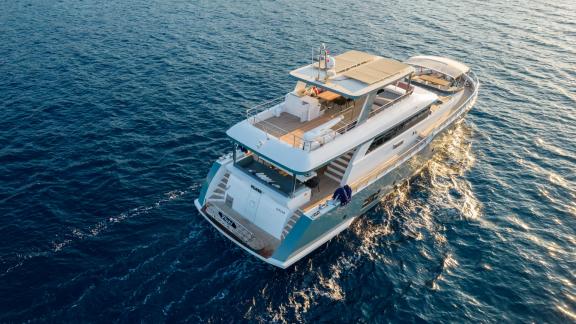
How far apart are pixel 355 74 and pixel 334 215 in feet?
30.1

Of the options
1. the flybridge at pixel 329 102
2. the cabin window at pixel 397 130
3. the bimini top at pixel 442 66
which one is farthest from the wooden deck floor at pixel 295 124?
the bimini top at pixel 442 66

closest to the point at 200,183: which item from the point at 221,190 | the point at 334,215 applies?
the point at 221,190

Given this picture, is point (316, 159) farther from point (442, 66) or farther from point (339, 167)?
point (442, 66)

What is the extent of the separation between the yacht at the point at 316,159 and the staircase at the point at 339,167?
0.07 metres

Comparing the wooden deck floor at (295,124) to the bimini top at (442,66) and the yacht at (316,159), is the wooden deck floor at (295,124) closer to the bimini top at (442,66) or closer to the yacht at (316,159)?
the yacht at (316,159)

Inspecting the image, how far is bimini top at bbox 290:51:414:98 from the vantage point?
84.2 ft

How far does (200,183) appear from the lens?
102ft

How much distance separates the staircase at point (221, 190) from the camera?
27312 millimetres

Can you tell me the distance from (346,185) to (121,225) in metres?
14.5

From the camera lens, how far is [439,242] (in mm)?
26906

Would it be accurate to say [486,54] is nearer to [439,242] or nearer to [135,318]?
[439,242]

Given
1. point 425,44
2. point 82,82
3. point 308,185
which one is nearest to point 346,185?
point 308,185

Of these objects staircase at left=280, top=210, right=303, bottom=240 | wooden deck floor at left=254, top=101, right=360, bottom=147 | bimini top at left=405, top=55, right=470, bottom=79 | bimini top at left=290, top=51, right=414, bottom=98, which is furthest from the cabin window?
staircase at left=280, top=210, right=303, bottom=240

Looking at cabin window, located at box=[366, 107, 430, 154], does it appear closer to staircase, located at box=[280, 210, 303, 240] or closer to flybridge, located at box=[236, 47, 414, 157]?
flybridge, located at box=[236, 47, 414, 157]
